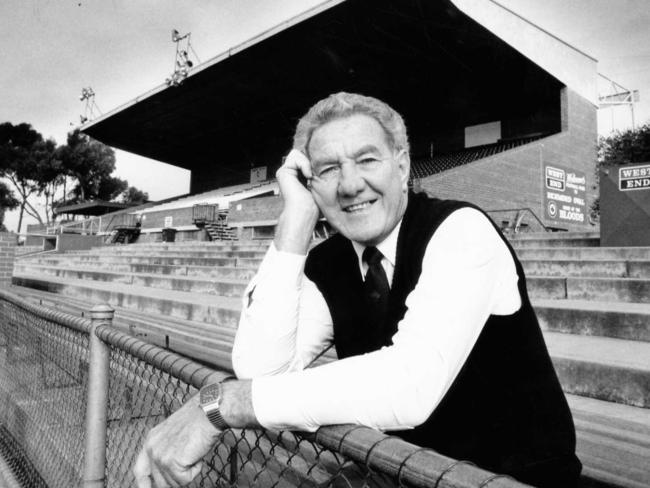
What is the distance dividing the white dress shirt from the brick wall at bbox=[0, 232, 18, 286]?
8097 millimetres

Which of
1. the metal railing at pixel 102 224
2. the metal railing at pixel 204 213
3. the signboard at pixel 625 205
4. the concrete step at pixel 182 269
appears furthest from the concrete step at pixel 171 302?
the metal railing at pixel 102 224

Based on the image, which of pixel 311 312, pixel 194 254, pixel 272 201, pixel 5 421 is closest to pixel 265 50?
pixel 272 201

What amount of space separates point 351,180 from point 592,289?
3.75 metres

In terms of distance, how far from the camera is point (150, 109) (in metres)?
26.6

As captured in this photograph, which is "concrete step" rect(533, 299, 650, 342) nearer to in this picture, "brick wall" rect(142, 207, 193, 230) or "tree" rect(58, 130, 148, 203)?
"brick wall" rect(142, 207, 193, 230)

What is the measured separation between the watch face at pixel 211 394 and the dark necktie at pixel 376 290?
0.52 meters

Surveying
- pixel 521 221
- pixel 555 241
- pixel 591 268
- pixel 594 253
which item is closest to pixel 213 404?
pixel 591 268

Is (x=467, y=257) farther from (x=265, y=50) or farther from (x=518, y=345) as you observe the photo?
(x=265, y=50)

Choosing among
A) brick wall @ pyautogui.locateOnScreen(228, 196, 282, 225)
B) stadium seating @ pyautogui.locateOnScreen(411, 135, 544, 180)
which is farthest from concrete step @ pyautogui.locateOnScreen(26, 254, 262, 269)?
stadium seating @ pyautogui.locateOnScreen(411, 135, 544, 180)

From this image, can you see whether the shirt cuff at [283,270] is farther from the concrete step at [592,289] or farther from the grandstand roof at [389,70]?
the grandstand roof at [389,70]

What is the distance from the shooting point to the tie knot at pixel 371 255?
1.52 meters

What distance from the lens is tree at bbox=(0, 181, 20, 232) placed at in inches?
1645

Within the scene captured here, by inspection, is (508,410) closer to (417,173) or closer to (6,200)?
(417,173)

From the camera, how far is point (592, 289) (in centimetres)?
440
